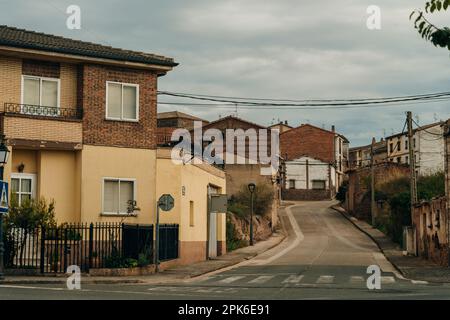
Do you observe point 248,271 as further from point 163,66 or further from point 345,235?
point 345,235

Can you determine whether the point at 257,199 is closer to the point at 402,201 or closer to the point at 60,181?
the point at 402,201

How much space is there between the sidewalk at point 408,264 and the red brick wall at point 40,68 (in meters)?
15.0

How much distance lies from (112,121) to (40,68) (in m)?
3.32

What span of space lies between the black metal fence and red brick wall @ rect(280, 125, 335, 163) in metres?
78.9

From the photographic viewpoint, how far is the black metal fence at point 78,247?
90.9 ft

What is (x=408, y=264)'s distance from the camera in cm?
3681

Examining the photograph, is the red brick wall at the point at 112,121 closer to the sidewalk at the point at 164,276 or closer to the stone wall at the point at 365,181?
the sidewalk at the point at 164,276

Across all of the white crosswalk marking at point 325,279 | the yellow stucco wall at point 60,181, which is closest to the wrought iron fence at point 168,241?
the yellow stucco wall at point 60,181

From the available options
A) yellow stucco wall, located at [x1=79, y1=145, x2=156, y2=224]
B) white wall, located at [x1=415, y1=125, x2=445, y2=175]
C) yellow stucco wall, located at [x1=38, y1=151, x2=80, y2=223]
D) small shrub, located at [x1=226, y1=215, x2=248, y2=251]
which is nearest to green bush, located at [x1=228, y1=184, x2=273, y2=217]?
small shrub, located at [x1=226, y1=215, x2=248, y2=251]

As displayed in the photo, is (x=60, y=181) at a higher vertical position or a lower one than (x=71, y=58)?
lower

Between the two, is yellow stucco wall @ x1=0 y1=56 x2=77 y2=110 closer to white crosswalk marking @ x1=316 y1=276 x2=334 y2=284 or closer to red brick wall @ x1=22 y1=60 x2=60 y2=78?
red brick wall @ x1=22 y1=60 x2=60 y2=78

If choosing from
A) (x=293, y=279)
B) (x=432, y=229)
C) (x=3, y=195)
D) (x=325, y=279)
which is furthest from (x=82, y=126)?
(x=432, y=229)

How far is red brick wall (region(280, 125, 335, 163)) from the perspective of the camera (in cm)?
10850
